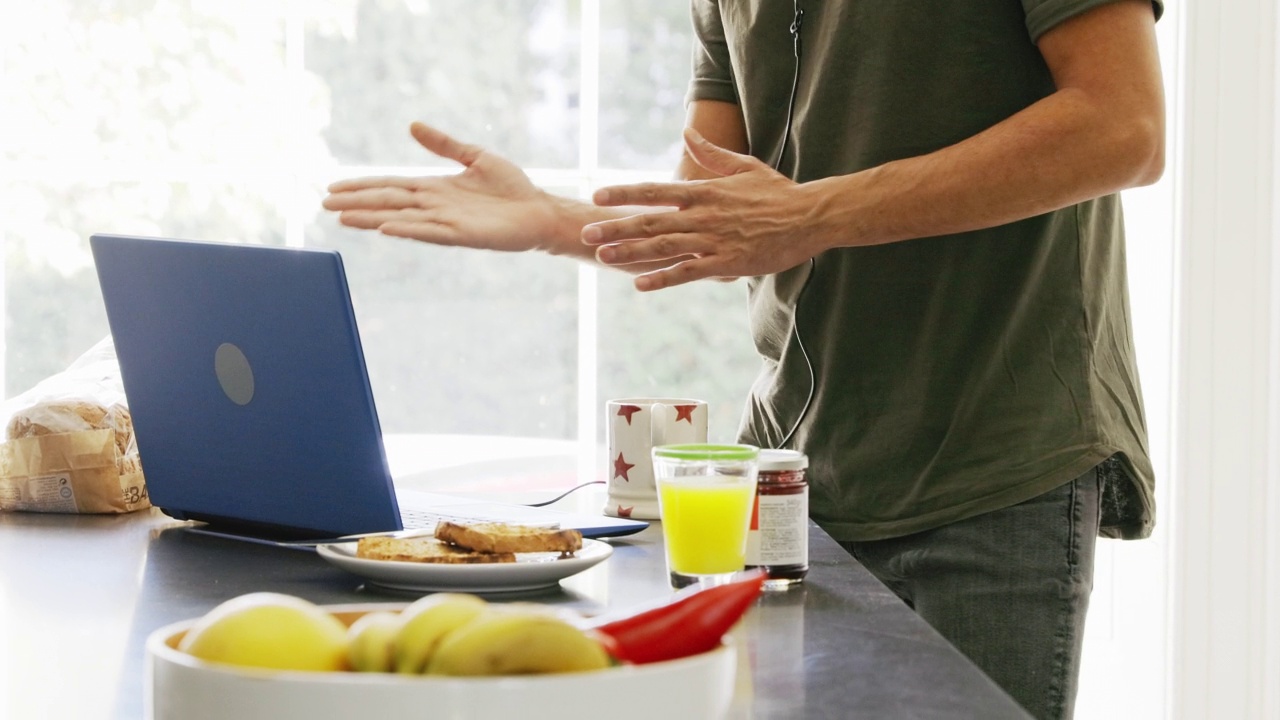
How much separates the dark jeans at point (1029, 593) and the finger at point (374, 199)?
27.5 inches

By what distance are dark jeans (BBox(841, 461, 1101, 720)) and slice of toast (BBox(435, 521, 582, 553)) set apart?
522 millimetres

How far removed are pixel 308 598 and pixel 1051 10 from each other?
89 centimetres

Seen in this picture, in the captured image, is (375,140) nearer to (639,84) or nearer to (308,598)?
(639,84)

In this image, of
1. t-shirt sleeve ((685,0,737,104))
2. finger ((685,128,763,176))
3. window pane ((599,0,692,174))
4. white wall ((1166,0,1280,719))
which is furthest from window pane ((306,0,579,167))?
finger ((685,128,763,176))

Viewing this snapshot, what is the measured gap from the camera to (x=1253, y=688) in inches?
96.7

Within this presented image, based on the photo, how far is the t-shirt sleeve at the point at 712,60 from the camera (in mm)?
1715

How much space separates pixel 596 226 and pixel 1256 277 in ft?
5.62

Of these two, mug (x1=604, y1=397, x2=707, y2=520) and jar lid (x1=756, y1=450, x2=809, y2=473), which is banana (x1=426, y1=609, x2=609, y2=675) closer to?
jar lid (x1=756, y1=450, x2=809, y2=473)

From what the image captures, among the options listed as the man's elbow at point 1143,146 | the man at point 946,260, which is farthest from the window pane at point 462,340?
the man's elbow at point 1143,146

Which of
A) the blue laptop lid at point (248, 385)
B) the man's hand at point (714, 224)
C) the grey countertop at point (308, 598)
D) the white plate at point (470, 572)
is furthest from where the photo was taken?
the man's hand at point (714, 224)

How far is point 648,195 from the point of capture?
137 cm

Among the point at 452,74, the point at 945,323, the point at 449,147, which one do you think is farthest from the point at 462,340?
the point at 945,323

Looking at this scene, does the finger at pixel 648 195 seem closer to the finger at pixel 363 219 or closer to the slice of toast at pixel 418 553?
the finger at pixel 363 219

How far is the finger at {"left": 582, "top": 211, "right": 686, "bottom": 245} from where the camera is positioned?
4.48 feet
